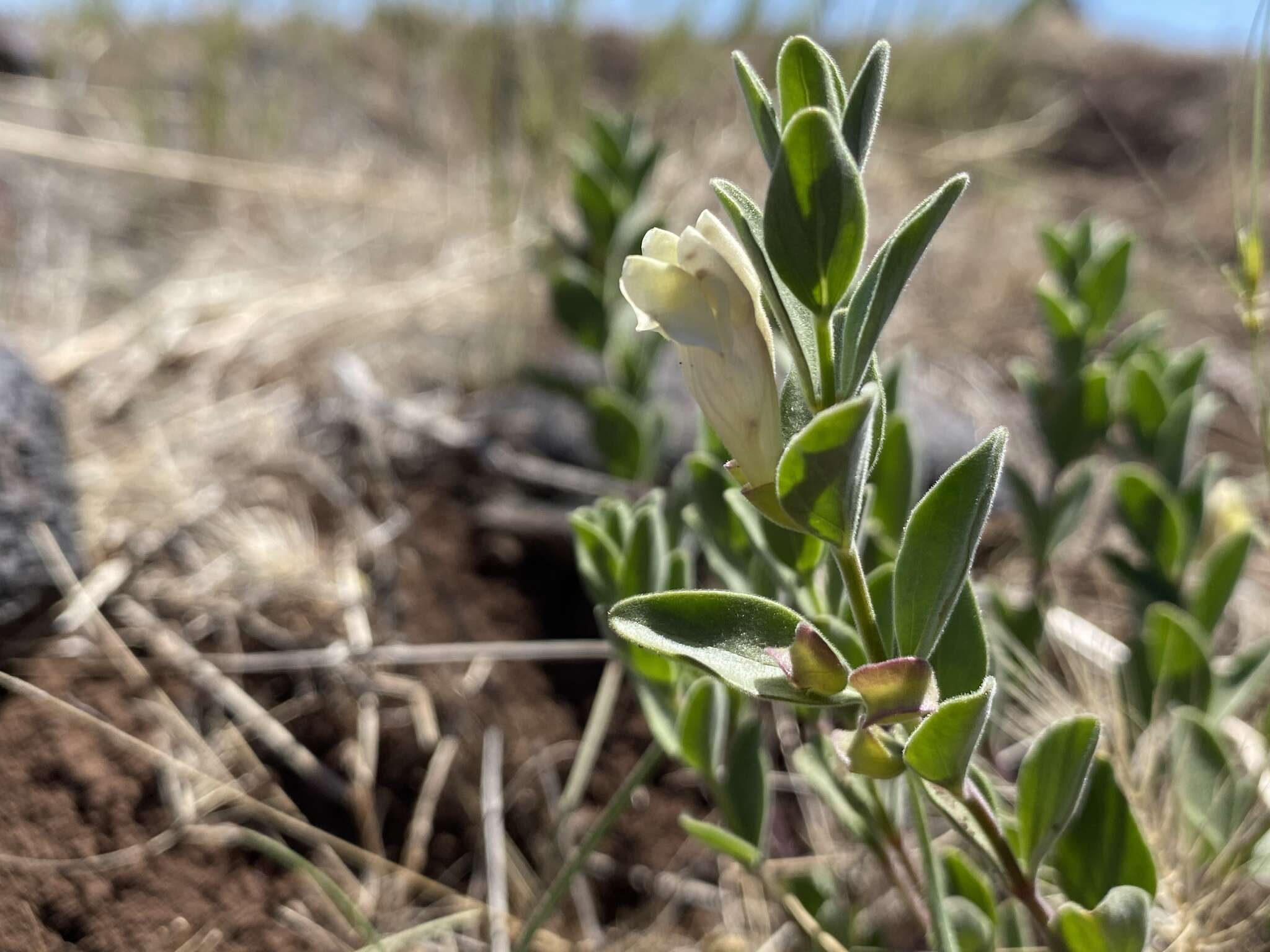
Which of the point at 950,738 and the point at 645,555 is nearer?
the point at 950,738

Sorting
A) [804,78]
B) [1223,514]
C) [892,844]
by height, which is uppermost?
[804,78]

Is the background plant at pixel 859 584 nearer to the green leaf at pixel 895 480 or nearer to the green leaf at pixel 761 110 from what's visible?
the green leaf at pixel 761 110

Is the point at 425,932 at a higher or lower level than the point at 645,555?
lower

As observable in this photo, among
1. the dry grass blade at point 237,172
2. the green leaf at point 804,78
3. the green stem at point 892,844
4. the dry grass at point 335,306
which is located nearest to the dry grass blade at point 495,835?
the dry grass at point 335,306

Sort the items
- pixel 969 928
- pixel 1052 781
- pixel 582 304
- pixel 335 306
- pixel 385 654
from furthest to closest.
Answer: pixel 335 306, pixel 582 304, pixel 385 654, pixel 969 928, pixel 1052 781

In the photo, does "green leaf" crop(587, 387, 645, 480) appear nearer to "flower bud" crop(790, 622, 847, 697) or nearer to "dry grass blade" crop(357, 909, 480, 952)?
"dry grass blade" crop(357, 909, 480, 952)

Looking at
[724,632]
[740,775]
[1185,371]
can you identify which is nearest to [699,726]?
[740,775]

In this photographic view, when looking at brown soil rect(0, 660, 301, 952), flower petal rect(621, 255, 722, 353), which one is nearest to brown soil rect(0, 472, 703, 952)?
brown soil rect(0, 660, 301, 952)

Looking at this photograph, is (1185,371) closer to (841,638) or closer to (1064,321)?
(1064,321)
